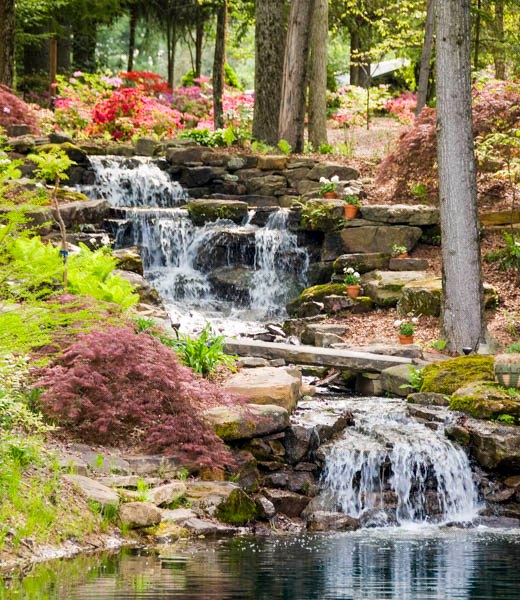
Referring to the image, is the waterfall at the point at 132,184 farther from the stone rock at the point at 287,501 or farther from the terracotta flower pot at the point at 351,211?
the stone rock at the point at 287,501

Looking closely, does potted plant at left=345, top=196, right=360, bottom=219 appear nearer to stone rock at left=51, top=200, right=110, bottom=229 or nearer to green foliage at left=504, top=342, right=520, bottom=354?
stone rock at left=51, top=200, right=110, bottom=229

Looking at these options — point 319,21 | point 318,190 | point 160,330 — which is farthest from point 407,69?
point 160,330

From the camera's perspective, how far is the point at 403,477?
7.62 meters

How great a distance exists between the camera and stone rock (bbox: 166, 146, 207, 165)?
1753cm

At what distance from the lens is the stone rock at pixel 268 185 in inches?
675

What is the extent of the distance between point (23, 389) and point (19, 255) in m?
2.89

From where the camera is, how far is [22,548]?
17.0 feet

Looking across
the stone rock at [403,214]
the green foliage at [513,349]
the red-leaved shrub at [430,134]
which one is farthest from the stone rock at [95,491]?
the red-leaved shrub at [430,134]

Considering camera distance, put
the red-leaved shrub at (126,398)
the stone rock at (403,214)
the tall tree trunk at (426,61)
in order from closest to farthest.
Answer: the red-leaved shrub at (126,398) → the stone rock at (403,214) → the tall tree trunk at (426,61)

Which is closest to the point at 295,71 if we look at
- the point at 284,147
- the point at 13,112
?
the point at 284,147

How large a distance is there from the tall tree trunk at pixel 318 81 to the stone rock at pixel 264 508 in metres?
14.4

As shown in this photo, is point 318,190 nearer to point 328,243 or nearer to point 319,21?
point 328,243

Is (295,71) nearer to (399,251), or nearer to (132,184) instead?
(132,184)

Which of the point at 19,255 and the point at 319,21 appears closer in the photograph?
the point at 19,255
